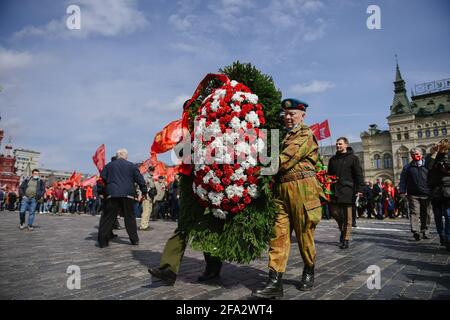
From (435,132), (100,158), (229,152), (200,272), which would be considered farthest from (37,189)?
(435,132)

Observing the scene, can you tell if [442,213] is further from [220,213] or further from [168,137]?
[168,137]

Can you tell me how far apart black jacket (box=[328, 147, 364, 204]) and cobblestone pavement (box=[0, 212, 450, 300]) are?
1.14 meters

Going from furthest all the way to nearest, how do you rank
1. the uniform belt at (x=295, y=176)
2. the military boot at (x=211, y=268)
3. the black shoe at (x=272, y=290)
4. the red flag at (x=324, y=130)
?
the red flag at (x=324, y=130)
the military boot at (x=211, y=268)
the uniform belt at (x=295, y=176)
the black shoe at (x=272, y=290)

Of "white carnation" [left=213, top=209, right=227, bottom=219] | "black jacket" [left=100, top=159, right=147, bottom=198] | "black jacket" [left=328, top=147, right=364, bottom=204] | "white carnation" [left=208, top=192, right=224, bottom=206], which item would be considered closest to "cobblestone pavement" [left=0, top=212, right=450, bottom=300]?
"white carnation" [left=213, top=209, right=227, bottom=219]

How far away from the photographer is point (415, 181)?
24.5 ft

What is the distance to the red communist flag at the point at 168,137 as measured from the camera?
3801 mm

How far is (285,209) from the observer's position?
3541 mm

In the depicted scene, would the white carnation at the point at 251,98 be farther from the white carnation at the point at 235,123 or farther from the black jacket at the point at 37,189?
the black jacket at the point at 37,189

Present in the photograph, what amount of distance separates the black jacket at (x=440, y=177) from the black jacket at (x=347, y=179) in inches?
60.0

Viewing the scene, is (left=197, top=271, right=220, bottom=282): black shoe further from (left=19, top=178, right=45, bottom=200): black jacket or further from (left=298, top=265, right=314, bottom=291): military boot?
(left=19, top=178, right=45, bottom=200): black jacket

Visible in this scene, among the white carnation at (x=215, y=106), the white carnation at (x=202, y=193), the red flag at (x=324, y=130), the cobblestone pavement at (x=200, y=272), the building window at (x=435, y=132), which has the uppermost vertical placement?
the building window at (x=435, y=132)

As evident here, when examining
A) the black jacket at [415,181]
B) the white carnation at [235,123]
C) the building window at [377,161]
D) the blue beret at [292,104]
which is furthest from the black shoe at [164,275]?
the building window at [377,161]

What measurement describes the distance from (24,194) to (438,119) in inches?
2590
